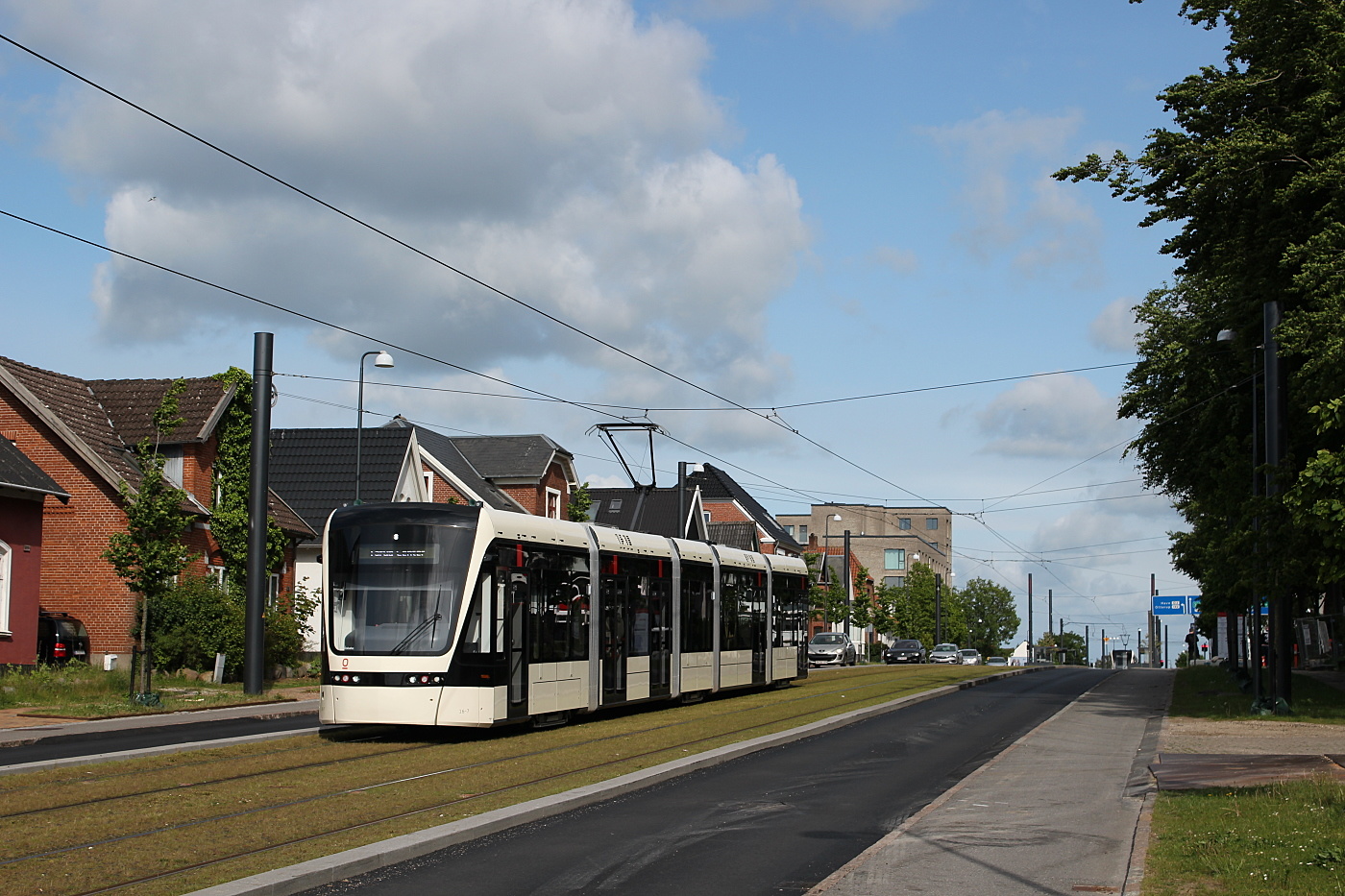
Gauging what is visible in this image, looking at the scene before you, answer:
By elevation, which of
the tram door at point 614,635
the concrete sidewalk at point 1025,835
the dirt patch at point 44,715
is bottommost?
the dirt patch at point 44,715

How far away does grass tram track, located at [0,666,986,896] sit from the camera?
875 centimetres

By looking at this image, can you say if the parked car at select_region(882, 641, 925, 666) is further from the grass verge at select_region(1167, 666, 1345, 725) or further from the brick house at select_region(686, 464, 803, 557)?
the grass verge at select_region(1167, 666, 1345, 725)

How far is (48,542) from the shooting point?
33.4m

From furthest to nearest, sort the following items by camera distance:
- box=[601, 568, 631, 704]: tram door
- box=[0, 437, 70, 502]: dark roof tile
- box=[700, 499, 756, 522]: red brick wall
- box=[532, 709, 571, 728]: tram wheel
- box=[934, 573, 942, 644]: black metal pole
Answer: box=[700, 499, 756, 522]: red brick wall < box=[934, 573, 942, 644]: black metal pole < box=[0, 437, 70, 502]: dark roof tile < box=[601, 568, 631, 704]: tram door < box=[532, 709, 571, 728]: tram wheel

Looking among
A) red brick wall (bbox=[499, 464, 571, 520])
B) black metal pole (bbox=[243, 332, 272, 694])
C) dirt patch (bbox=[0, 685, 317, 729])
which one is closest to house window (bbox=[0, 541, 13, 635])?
dirt patch (bbox=[0, 685, 317, 729])

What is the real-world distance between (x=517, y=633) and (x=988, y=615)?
122815 mm

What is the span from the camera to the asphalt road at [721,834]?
8672 millimetres

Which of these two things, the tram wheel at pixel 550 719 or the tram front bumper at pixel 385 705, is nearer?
the tram front bumper at pixel 385 705

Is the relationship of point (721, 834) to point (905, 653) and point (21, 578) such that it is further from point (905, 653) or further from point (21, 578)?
point (905, 653)

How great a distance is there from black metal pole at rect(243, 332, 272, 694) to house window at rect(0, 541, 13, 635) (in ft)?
19.4

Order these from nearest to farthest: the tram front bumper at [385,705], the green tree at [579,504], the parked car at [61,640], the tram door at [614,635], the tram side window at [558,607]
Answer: the tram front bumper at [385,705], the tram side window at [558,607], the tram door at [614,635], the parked car at [61,640], the green tree at [579,504]

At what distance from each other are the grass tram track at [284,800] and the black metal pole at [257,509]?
726 cm

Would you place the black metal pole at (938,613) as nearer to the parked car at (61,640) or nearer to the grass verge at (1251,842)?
the parked car at (61,640)

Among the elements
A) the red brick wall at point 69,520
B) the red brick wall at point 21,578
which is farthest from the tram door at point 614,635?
the red brick wall at point 69,520
